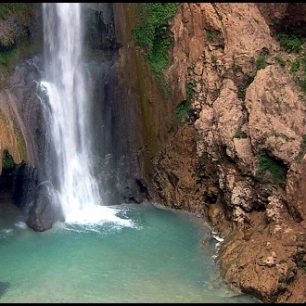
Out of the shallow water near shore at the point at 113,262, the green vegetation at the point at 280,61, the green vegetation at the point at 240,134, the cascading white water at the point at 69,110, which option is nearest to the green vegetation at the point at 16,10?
the cascading white water at the point at 69,110

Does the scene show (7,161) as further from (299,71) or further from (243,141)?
(299,71)

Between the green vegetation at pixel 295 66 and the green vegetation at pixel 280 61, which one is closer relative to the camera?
the green vegetation at pixel 295 66

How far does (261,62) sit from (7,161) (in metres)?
10.8

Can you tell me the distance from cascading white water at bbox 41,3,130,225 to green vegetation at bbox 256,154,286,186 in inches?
260

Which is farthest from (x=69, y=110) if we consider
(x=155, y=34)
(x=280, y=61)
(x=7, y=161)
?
(x=280, y=61)

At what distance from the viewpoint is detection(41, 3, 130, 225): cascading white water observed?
76.5ft

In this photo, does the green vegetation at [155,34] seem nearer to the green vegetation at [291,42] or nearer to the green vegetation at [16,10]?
the green vegetation at [16,10]

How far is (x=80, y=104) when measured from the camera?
954 inches

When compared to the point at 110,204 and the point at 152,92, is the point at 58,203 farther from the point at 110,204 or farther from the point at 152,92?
the point at 152,92

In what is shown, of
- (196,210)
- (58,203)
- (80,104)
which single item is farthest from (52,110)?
(196,210)

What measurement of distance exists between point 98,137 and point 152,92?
3158 millimetres

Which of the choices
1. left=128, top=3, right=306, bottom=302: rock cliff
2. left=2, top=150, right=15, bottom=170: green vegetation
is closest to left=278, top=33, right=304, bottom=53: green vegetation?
left=128, top=3, right=306, bottom=302: rock cliff

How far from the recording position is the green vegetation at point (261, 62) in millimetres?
21891

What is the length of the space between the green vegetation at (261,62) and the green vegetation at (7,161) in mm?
10412
